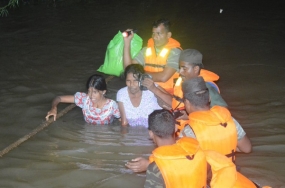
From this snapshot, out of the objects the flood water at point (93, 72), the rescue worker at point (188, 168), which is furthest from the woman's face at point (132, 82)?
the rescue worker at point (188, 168)

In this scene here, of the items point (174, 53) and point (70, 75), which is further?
point (70, 75)

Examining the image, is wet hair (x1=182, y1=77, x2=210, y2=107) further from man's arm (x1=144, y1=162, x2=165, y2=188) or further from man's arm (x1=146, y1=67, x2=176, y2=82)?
man's arm (x1=146, y1=67, x2=176, y2=82)

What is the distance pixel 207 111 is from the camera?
12.2ft

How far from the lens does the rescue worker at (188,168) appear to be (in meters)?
3.04

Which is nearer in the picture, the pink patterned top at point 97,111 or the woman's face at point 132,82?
the woman's face at point 132,82

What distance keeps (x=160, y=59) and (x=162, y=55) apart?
0.24 feet

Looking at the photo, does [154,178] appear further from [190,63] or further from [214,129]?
[190,63]

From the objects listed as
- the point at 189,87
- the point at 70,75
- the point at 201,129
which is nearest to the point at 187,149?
the point at 201,129

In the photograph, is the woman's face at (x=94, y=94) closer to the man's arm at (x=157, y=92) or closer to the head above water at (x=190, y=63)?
the man's arm at (x=157, y=92)

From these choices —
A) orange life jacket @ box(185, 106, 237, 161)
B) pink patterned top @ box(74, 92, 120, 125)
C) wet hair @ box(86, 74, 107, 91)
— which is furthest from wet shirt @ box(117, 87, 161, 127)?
orange life jacket @ box(185, 106, 237, 161)

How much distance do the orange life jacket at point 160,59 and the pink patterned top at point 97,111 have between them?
819 millimetres

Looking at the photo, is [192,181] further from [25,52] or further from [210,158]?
[25,52]

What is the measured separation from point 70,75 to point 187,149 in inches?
202

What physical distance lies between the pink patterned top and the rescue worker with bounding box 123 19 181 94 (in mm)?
776
